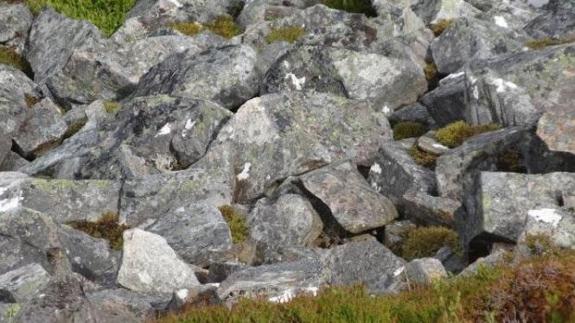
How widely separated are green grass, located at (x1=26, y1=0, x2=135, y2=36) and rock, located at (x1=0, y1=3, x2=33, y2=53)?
0.83 metres

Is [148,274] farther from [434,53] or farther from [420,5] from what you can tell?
[420,5]

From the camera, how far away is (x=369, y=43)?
29.0m

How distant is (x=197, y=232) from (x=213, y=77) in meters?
8.78

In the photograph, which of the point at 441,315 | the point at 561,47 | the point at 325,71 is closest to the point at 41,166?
the point at 325,71

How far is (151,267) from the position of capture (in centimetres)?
1475

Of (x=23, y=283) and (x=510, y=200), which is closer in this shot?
(x=23, y=283)

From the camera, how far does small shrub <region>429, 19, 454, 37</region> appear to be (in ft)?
94.4

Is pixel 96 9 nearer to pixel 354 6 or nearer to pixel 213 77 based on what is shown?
pixel 354 6

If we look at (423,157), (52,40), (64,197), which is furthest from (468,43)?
(52,40)

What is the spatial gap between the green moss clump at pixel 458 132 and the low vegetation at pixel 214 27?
15332 mm

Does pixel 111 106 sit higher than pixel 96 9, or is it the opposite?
pixel 111 106

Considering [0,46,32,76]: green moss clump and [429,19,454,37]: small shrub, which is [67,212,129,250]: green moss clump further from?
[0,46,32,76]: green moss clump

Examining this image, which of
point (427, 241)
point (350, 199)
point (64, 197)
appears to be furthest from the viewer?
point (64, 197)

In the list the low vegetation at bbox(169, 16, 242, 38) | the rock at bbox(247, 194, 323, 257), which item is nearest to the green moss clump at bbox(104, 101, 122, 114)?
the low vegetation at bbox(169, 16, 242, 38)
